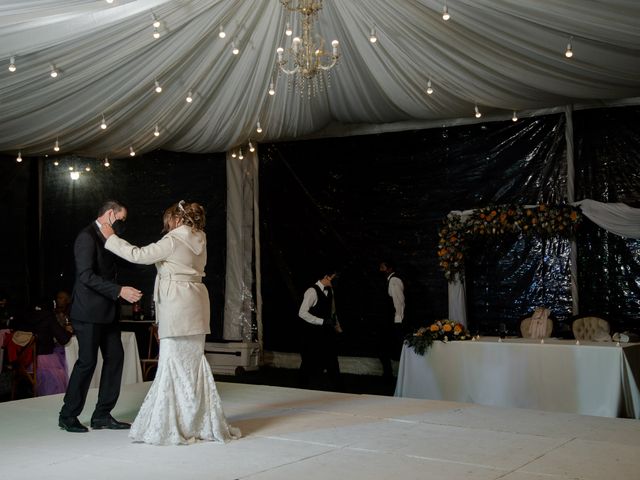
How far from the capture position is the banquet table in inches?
277

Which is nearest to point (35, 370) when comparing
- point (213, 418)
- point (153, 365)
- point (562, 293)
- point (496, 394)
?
point (153, 365)

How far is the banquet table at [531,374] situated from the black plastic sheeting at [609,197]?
1954 millimetres

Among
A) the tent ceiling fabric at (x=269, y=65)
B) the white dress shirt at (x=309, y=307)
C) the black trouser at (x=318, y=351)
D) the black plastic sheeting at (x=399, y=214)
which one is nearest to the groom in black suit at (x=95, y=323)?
the tent ceiling fabric at (x=269, y=65)

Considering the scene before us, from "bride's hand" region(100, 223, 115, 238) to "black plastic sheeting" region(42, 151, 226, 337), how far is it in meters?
6.38

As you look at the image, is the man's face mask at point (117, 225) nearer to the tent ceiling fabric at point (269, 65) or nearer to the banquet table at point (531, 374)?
the tent ceiling fabric at point (269, 65)

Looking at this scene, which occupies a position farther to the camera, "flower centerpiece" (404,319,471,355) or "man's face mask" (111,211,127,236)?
"flower centerpiece" (404,319,471,355)

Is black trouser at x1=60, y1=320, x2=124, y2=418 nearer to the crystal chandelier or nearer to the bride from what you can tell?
the bride

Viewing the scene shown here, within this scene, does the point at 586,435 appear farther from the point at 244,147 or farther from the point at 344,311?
the point at 244,147

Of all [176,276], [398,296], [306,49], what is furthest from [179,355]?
[398,296]

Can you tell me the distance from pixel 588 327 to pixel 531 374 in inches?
61.2

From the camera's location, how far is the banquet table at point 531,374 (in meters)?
7.03

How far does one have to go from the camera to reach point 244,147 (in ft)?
38.7

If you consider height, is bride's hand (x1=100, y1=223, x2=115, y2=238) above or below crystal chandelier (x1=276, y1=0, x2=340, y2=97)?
below

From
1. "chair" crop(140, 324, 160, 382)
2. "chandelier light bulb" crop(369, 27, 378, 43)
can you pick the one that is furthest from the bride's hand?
"chair" crop(140, 324, 160, 382)
